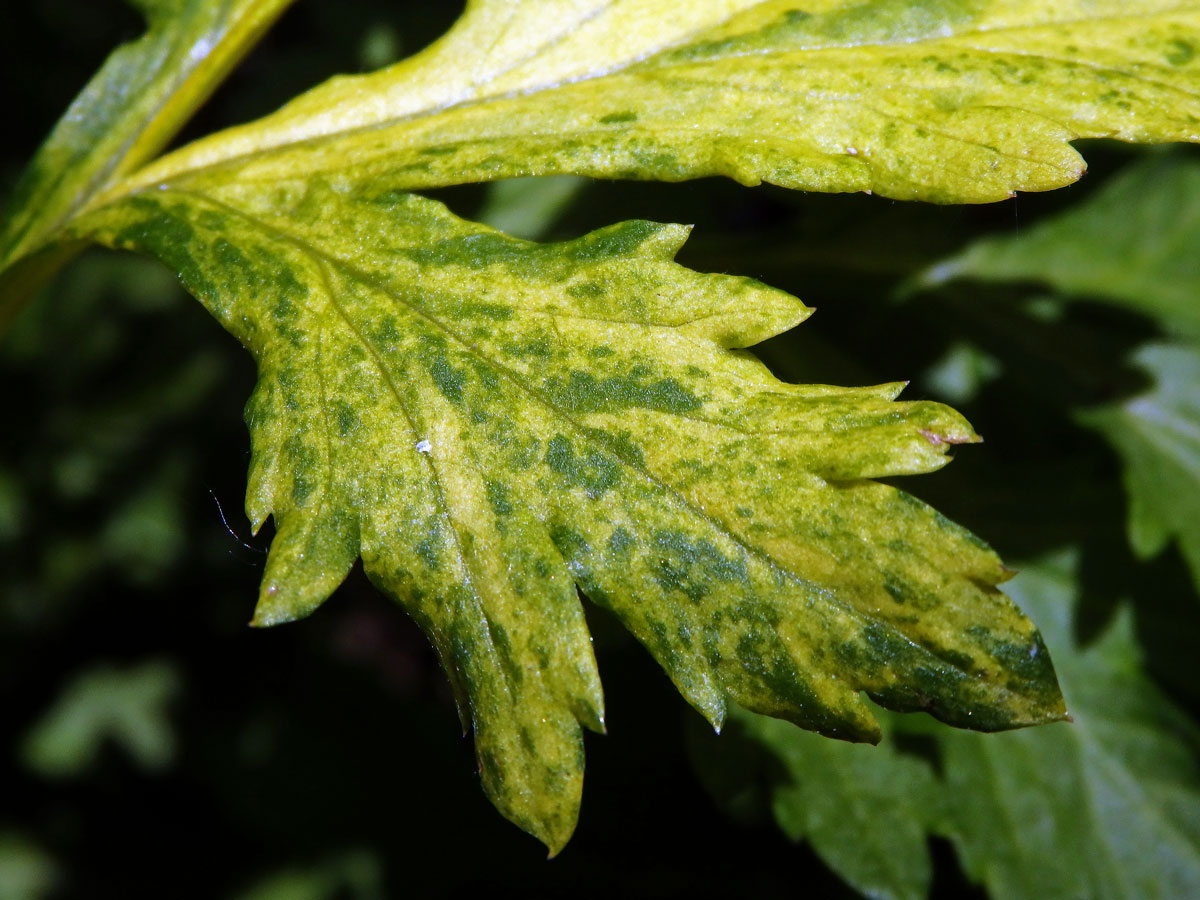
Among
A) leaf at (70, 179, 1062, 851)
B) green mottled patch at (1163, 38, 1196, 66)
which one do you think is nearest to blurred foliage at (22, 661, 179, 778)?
leaf at (70, 179, 1062, 851)

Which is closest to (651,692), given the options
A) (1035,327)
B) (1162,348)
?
(1035,327)

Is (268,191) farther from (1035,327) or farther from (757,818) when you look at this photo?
(1035,327)

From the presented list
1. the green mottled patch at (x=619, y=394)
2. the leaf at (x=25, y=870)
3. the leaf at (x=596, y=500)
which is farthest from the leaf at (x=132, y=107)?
the leaf at (x=25, y=870)

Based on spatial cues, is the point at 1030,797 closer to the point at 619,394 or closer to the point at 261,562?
the point at 619,394

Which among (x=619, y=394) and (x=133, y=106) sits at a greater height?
(x=133, y=106)

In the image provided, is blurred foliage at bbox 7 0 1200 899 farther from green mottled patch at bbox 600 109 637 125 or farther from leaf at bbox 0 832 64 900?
green mottled patch at bbox 600 109 637 125

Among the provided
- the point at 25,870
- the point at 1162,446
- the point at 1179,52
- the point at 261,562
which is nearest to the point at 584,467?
the point at 1179,52
